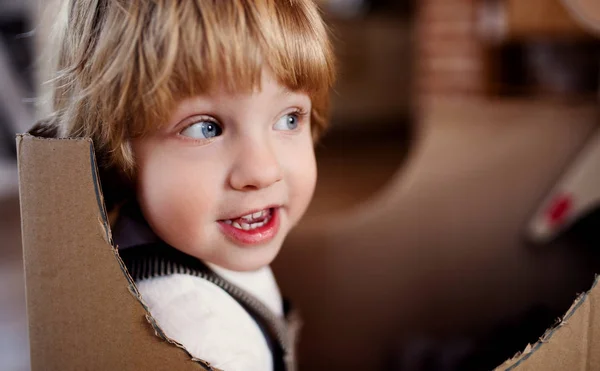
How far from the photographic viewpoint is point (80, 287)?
0.46 meters

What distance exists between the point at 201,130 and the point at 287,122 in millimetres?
89

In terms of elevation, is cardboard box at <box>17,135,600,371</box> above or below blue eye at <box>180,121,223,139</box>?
below

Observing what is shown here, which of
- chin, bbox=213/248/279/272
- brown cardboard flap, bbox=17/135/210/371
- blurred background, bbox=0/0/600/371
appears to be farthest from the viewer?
blurred background, bbox=0/0/600/371

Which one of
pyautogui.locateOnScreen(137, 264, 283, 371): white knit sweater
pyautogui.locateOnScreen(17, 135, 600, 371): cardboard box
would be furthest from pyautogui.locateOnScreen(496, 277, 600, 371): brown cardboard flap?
pyautogui.locateOnScreen(137, 264, 283, 371): white knit sweater

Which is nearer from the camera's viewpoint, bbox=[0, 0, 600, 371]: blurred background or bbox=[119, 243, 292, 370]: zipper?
bbox=[119, 243, 292, 370]: zipper

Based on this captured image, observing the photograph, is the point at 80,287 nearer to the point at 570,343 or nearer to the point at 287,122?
the point at 287,122

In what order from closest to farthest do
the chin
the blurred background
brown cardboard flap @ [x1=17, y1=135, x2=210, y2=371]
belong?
brown cardboard flap @ [x1=17, y1=135, x2=210, y2=371] → the chin → the blurred background

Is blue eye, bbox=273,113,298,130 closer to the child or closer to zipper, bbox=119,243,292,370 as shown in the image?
the child

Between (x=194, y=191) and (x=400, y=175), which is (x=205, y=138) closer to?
(x=194, y=191)

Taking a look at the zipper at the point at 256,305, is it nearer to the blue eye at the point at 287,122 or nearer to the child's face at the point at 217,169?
the child's face at the point at 217,169

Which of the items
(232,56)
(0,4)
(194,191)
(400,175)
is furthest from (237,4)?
(0,4)

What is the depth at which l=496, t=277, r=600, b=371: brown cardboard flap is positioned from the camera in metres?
0.47

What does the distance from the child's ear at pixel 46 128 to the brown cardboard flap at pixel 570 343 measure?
1.41ft

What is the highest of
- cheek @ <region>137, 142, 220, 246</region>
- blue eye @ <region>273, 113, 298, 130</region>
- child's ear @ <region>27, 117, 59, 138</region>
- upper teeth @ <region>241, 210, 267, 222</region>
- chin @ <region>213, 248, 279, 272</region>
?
child's ear @ <region>27, 117, 59, 138</region>
